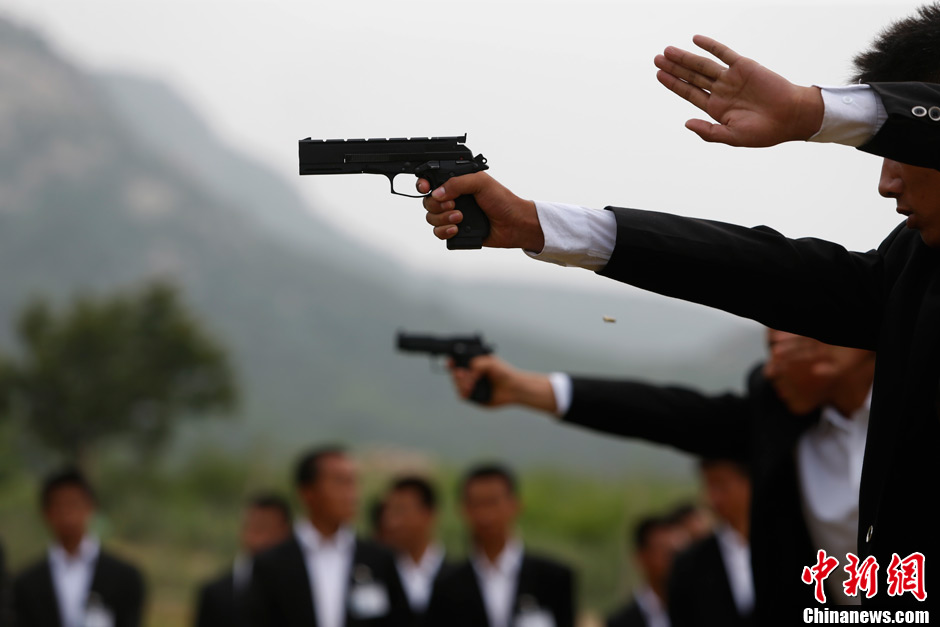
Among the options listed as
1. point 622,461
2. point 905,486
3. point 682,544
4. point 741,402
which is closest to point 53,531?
point 682,544

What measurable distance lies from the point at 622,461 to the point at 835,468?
20613 millimetres

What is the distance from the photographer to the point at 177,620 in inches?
756

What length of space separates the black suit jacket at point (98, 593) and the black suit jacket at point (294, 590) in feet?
5.33

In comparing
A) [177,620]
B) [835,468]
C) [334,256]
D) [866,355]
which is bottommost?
[177,620]

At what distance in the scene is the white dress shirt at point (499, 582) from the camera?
25.6 ft

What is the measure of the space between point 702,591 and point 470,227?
503 cm

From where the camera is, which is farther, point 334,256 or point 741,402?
point 334,256

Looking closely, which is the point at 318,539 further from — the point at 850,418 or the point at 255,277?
the point at 255,277

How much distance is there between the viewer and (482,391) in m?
4.78

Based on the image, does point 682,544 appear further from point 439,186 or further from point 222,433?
point 222,433

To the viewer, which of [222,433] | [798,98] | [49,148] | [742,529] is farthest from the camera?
[49,148]

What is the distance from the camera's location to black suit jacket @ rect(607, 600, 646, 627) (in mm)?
8888

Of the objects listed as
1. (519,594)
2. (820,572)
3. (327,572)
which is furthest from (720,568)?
(820,572)

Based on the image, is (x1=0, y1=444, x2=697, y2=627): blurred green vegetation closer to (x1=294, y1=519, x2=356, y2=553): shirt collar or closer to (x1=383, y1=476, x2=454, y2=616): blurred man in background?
(x1=383, y1=476, x2=454, y2=616): blurred man in background
